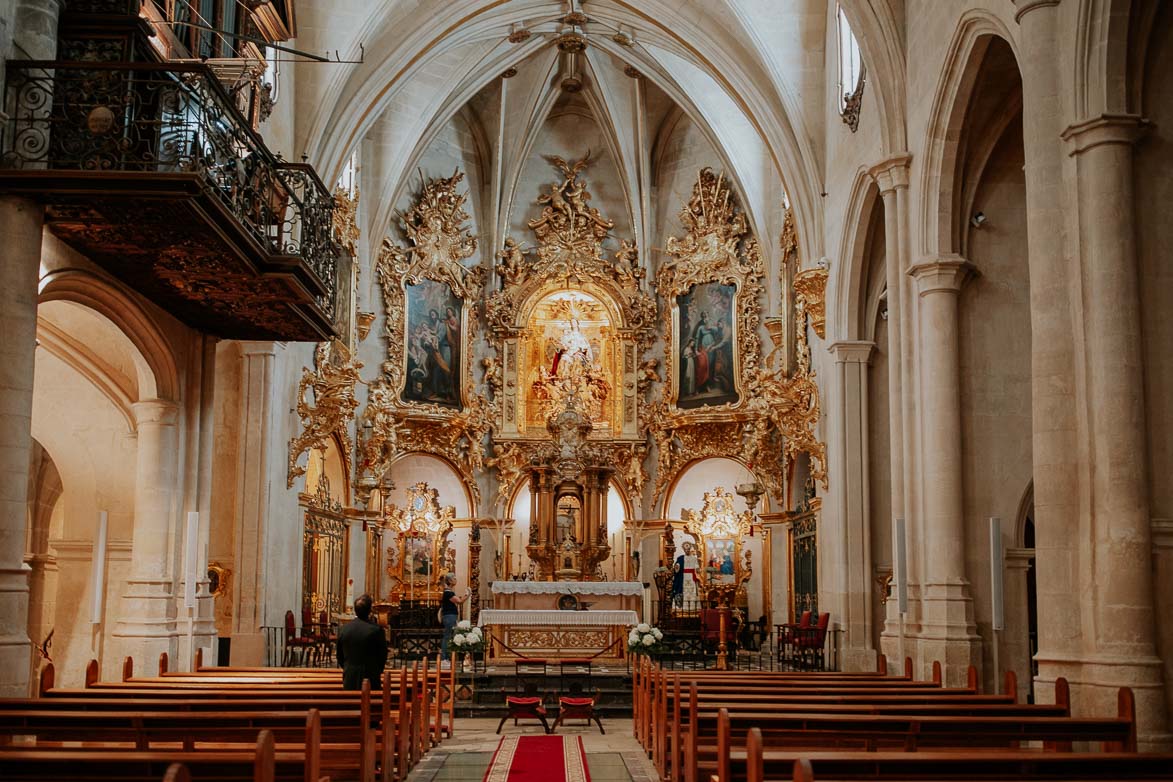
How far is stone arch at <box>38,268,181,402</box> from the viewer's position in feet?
39.9

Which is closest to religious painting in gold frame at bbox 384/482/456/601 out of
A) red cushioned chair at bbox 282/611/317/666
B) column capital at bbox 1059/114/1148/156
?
red cushioned chair at bbox 282/611/317/666

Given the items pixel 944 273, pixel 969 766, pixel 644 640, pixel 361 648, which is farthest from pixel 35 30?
pixel 644 640

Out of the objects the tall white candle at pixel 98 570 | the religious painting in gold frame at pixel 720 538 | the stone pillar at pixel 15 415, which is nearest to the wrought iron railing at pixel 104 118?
the stone pillar at pixel 15 415

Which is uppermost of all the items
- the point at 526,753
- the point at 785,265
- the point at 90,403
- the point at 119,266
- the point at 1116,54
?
the point at 785,265

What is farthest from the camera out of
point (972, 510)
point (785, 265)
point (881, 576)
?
point (785, 265)

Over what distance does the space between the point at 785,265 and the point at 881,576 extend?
8.21m

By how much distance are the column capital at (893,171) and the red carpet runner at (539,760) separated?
8.01 m

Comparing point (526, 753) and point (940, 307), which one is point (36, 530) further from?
point (940, 307)

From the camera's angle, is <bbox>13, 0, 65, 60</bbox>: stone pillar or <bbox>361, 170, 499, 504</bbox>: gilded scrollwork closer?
<bbox>13, 0, 65, 60</bbox>: stone pillar

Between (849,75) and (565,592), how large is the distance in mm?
10117

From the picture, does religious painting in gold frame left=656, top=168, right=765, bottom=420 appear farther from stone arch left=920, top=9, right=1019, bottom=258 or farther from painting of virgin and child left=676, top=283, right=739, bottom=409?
stone arch left=920, top=9, right=1019, bottom=258

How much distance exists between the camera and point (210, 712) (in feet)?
29.0

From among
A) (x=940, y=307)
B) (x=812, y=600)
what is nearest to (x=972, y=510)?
(x=940, y=307)

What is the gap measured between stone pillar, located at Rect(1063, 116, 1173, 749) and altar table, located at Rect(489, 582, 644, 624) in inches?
520
